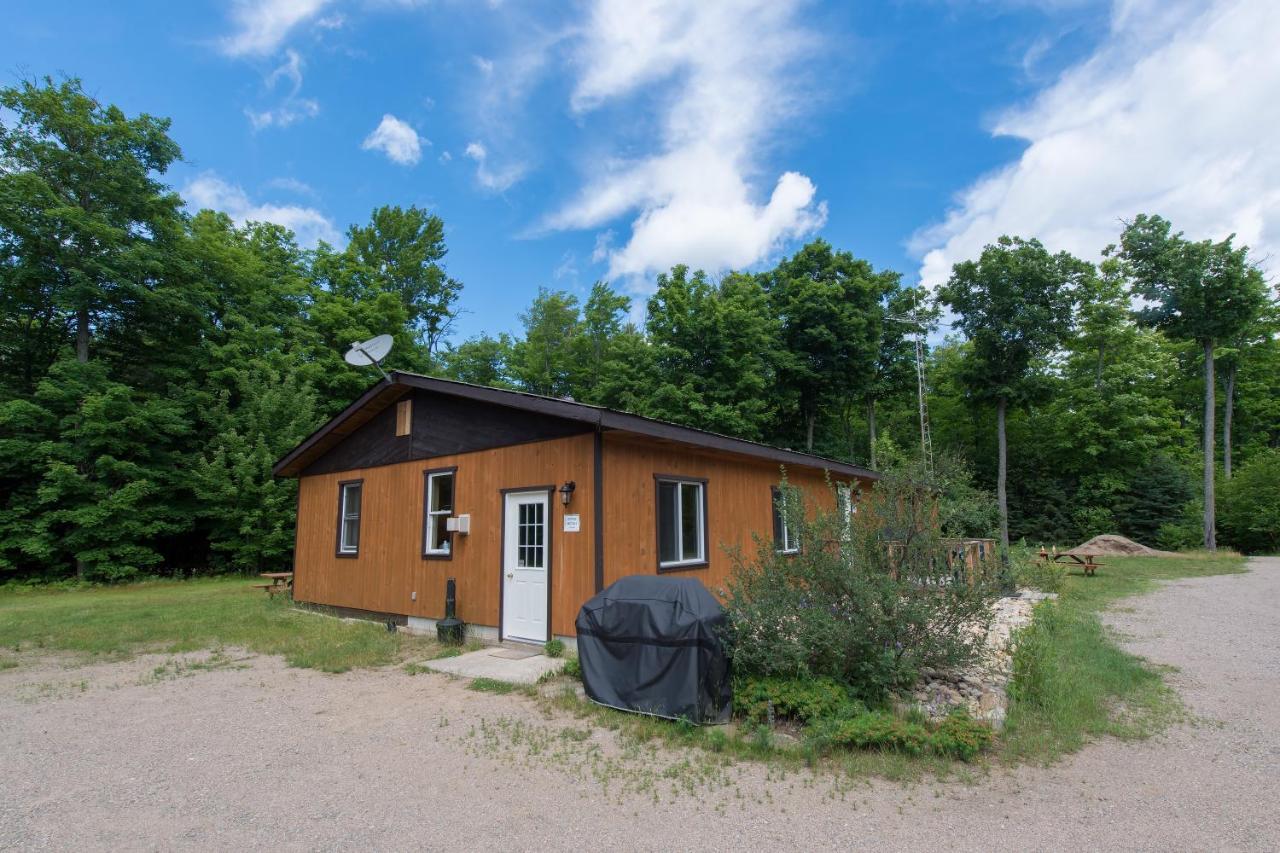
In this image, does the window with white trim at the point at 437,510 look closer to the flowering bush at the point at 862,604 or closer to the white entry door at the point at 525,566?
the white entry door at the point at 525,566

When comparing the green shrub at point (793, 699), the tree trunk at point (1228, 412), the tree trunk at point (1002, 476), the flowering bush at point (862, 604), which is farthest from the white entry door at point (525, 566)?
the tree trunk at point (1228, 412)

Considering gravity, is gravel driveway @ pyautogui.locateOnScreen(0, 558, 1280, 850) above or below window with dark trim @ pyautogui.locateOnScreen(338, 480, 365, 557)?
below

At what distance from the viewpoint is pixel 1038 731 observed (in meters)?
4.52

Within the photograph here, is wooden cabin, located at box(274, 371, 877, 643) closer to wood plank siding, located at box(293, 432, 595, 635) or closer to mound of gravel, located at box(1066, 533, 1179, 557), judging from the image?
wood plank siding, located at box(293, 432, 595, 635)

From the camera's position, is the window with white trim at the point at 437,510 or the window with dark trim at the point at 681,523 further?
the window with white trim at the point at 437,510

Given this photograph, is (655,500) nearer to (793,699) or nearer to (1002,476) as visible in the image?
(793,699)

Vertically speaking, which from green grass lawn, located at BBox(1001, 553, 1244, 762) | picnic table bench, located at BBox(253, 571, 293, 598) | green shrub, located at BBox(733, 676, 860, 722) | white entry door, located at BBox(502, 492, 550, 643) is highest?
white entry door, located at BBox(502, 492, 550, 643)

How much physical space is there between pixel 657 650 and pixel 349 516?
7.94 meters

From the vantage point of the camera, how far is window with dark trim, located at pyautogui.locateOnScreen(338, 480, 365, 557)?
35.0 feet

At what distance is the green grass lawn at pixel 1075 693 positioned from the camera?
14.5ft

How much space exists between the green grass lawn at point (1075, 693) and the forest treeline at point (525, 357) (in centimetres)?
1506

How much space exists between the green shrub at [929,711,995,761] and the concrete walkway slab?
3.69 metres

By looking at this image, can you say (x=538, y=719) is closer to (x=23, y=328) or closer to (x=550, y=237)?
(x=550, y=237)

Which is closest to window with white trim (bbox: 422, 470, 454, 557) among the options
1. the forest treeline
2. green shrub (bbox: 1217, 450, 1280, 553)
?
the forest treeline
